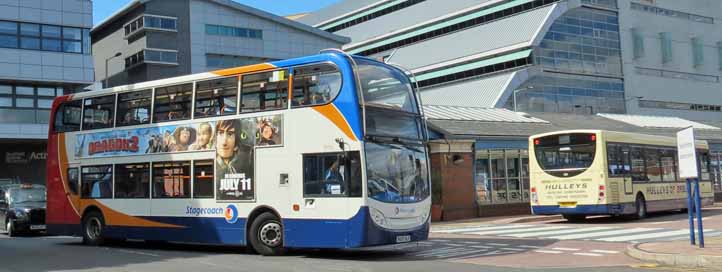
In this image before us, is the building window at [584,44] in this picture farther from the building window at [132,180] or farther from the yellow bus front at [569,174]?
the building window at [132,180]

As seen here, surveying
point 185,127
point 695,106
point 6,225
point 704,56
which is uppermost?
point 704,56

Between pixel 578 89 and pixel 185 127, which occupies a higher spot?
pixel 578 89

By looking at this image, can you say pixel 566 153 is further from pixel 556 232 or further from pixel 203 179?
pixel 203 179

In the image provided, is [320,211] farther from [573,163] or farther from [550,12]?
[550,12]

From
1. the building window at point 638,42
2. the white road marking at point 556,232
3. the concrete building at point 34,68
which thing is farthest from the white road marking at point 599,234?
the building window at point 638,42

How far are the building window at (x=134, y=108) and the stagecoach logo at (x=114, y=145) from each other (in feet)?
1.29

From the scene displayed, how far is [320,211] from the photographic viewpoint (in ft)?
45.9

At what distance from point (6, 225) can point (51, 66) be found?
76.1ft

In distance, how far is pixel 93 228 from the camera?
61.0ft

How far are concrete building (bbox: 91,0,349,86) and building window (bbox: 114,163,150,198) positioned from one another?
1730 inches

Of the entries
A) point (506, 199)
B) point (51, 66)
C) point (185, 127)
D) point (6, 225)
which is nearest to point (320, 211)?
point (185, 127)

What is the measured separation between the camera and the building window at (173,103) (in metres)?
16.3

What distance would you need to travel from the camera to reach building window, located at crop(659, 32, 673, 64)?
7869 centimetres

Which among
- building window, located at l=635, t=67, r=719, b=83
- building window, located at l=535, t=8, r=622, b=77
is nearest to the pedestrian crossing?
building window, located at l=535, t=8, r=622, b=77
